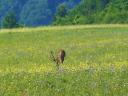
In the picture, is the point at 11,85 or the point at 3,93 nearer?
the point at 3,93

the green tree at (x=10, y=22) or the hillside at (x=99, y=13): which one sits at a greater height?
the hillside at (x=99, y=13)

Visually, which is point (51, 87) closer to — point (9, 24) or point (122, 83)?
point (122, 83)

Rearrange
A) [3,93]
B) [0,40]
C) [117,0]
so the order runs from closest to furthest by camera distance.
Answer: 1. [3,93]
2. [0,40]
3. [117,0]

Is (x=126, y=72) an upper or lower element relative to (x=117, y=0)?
upper

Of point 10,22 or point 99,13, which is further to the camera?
point 10,22

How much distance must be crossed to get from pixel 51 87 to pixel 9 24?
113 m

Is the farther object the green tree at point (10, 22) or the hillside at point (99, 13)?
the green tree at point (10, 22)

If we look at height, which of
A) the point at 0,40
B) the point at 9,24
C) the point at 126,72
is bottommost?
the point at 9,24

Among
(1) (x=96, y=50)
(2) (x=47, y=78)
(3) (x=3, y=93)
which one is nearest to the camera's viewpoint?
(3) (x=3, y=93)

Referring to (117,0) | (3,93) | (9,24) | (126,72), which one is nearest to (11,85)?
(3,93)

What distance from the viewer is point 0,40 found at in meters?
48.3

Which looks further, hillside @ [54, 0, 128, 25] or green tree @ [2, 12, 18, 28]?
green tree @ [2, 12, 18, 28]

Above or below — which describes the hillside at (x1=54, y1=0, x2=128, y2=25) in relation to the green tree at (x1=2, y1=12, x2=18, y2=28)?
above

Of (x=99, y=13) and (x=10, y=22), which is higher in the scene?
(x=99, y=13)
